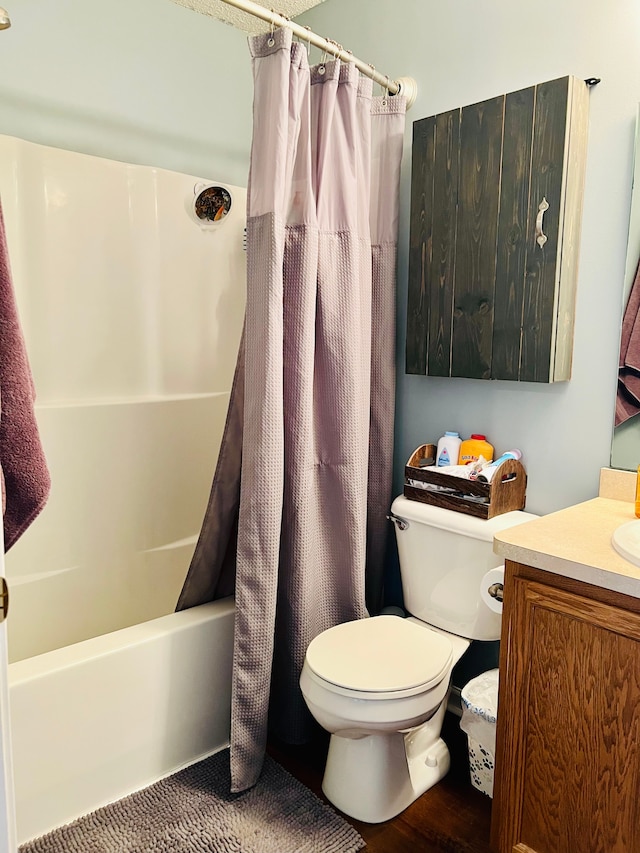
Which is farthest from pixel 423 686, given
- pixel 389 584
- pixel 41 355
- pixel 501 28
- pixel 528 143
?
pixel 501 28

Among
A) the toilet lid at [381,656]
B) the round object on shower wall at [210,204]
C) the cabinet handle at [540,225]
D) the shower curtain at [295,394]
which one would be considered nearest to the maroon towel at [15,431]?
the shower curtain at [295,394]

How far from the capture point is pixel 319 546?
1.94 meters

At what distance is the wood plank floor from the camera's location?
5.23 ft

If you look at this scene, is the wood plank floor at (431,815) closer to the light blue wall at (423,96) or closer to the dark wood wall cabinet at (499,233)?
the light blue wall at (423,96)

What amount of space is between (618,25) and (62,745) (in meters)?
2.21

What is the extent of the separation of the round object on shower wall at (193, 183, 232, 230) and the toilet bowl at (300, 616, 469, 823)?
158cm

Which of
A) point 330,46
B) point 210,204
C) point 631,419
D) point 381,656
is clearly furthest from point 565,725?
point 210,204

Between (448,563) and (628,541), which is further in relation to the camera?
(448,563)

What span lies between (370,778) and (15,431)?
49.2 inches

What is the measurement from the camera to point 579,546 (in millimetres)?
A: 1343

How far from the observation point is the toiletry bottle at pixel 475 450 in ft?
6.42

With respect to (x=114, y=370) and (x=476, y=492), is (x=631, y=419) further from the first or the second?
(x=114, y=370)

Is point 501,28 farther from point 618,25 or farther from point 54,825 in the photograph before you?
point 54,825

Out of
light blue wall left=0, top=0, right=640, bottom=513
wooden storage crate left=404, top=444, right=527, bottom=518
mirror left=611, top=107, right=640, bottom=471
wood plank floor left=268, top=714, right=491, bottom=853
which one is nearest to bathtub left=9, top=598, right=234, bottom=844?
wood plank floor left=268, top=714, right=491, bottom=853
